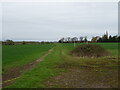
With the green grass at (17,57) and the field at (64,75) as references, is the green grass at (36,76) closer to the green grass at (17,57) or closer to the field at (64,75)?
the field at (64,75)

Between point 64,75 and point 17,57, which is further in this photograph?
point 17,57

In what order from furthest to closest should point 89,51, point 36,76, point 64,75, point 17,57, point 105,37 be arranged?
point 105,37, point 89,51, point 17,57, point 64,75, point 36,76

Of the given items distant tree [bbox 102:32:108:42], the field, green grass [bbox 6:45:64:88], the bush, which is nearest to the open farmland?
the field

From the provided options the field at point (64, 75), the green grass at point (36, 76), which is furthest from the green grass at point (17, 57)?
the green grass at point (36, 76)

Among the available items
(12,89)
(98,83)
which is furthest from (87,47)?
(12,89)

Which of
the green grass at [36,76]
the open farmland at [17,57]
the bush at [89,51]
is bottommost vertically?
the open farmland at [17,57]

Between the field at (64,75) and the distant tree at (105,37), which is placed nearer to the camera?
the field at (64,75)

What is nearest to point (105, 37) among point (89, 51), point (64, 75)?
point (89, 51)

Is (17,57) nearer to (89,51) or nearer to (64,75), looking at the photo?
(89,51)

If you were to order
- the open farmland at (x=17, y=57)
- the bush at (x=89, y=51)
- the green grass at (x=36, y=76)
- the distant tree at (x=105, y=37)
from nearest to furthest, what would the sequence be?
the green grass at (x=36, y=76), the open farmland at (x=17, y=57), the bush at (x=89, y=51), the distant tree at (x=105, y=37)

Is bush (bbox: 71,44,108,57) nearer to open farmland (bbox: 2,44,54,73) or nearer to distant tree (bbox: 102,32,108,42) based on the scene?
open farmland (bbox: 2,44,54,73)

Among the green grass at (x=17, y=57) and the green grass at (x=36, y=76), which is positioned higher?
the green grass at (x=36, y=76)

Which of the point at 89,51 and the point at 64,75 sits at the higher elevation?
the point at 89,51

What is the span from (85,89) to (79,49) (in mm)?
20745
